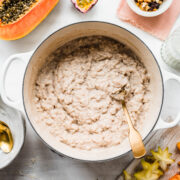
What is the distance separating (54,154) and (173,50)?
81cm

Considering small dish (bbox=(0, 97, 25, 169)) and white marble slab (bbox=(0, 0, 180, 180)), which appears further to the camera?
white marble slab (bbox=(0, 0, 180, 180))

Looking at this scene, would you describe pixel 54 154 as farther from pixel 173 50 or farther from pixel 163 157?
pixel 173 50

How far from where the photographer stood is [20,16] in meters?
1.33

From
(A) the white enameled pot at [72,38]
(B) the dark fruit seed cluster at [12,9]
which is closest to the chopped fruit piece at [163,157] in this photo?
(A) the white enameled pot at [72,38]

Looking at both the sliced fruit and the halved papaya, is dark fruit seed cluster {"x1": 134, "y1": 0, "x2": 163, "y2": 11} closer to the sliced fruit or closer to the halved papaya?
the sliced fruit

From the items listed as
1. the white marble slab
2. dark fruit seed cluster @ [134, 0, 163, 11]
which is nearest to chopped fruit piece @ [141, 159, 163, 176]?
the white marble slab

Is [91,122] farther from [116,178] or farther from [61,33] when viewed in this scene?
[61,33]

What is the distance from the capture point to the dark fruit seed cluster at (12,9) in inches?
52.1

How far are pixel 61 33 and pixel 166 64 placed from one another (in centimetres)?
57

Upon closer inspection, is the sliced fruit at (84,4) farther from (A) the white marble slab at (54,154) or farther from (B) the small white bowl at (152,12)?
(B) the small white bowl at (152,12)

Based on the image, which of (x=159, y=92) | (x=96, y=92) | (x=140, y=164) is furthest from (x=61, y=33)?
(x=140, y=164)

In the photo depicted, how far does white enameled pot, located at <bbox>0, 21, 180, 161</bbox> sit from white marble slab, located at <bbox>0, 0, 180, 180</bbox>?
13cm

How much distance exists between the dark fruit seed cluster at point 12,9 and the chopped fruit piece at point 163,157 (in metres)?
0.94

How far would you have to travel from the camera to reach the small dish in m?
1.30
